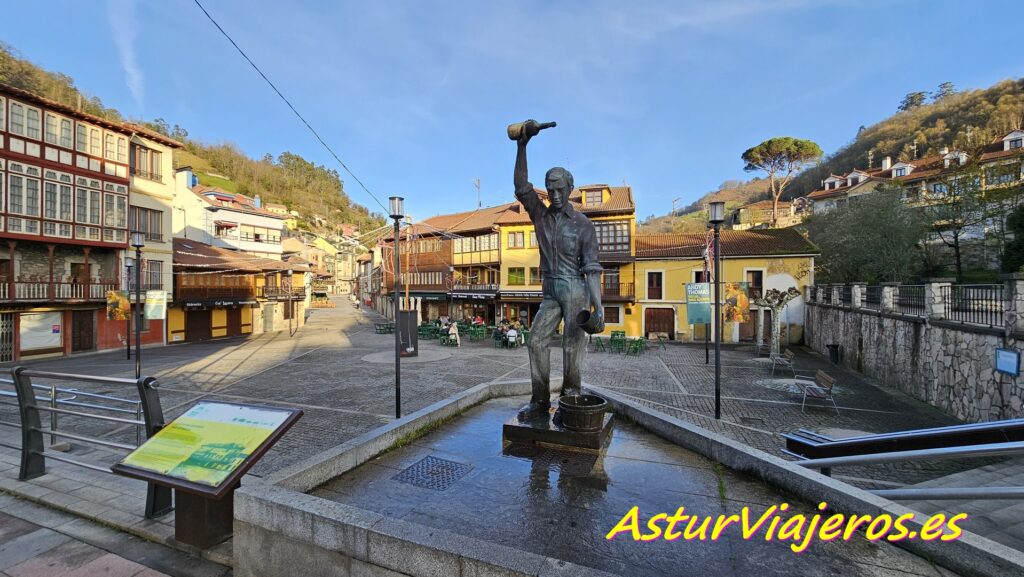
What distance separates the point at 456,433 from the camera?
6.12 meters

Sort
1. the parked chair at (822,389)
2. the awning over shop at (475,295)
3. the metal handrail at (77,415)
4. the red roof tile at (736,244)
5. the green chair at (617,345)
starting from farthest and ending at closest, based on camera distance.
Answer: the awning over shop at (475,295), the red roof tile at (736,244), the green chair at (617,345), the parked chair at (822,389), the metal handrail at (77,415)

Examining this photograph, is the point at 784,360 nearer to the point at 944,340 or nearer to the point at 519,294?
the point at 944,340

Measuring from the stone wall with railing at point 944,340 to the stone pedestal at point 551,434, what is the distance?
983 centimetres

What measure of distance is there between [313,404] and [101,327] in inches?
867

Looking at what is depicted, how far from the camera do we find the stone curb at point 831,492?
278cm

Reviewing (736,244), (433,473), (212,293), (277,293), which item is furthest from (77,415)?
(277,293)

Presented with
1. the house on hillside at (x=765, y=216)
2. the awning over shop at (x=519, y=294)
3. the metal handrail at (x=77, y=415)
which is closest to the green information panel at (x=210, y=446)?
the metal handrail at (x=77, y=415)

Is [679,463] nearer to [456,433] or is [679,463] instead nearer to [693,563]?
[693,563]

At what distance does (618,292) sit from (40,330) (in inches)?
1310

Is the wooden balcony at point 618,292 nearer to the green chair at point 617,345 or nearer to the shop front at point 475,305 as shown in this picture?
the green chair at point 617,345

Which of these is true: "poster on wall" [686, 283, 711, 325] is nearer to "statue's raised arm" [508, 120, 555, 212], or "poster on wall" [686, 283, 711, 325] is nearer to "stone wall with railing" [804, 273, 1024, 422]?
"stone wall with railing" [804, 273, 1024, 422]

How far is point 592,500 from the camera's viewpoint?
13.4 ft

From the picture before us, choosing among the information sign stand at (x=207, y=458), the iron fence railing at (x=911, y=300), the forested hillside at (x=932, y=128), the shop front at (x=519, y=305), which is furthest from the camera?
the forested hillside at (x=932, y=128)

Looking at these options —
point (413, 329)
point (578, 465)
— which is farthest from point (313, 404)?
point (578, 465)
